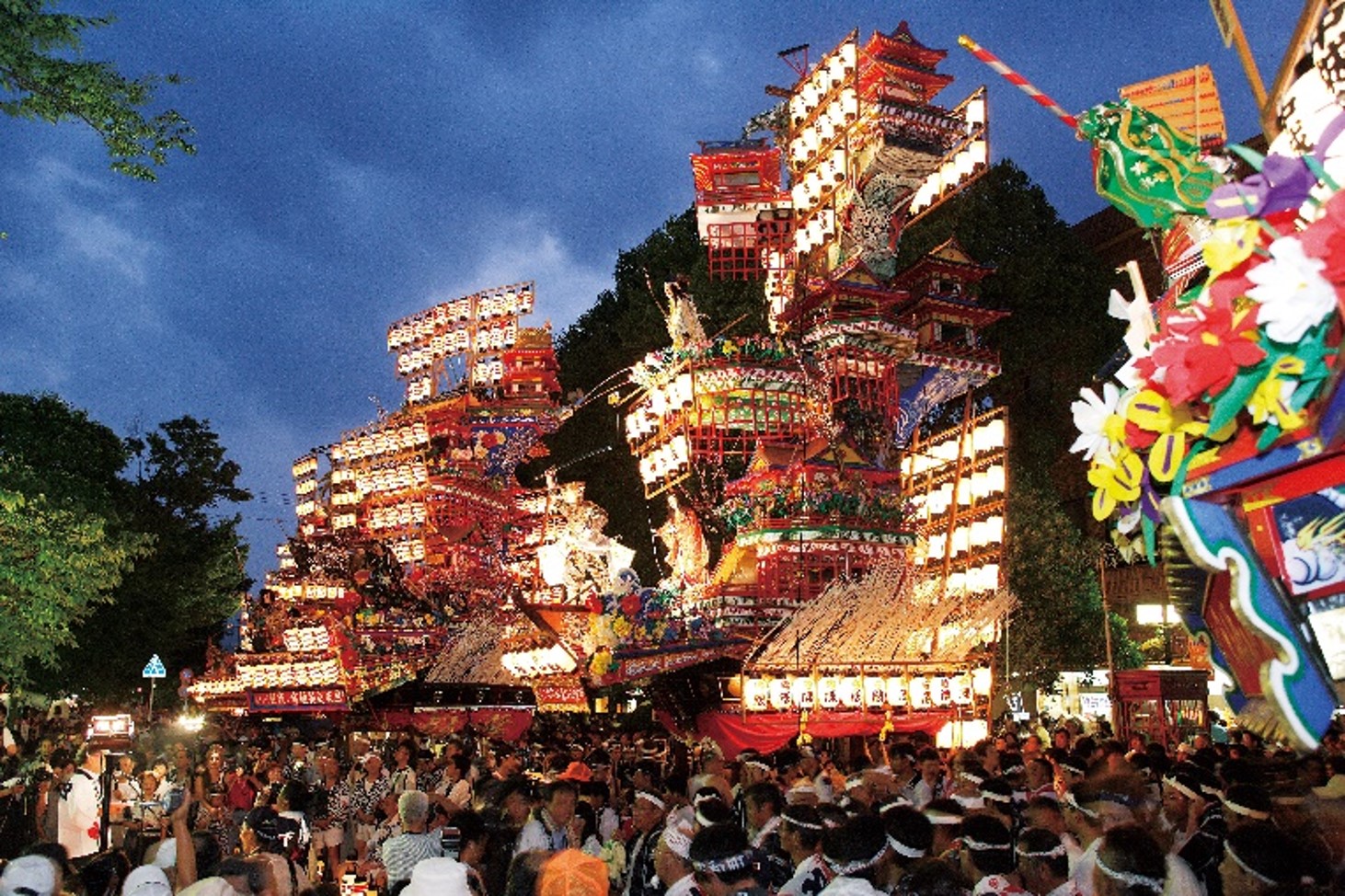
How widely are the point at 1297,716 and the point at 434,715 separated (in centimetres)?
2998

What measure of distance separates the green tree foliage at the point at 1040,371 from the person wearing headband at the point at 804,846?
2234 cm

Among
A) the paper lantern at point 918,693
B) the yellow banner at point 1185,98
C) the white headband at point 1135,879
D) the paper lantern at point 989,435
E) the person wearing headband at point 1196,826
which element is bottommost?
the person wearing headband at point 1196,826

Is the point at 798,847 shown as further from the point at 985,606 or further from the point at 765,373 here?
the point at 765,373

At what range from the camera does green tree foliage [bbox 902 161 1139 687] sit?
90.3 ft

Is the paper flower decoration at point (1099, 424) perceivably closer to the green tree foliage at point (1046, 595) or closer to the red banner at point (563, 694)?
the red banner at point (563, 694)

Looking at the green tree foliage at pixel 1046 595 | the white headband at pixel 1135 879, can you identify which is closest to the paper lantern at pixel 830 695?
the white headband at pixel 1135 879

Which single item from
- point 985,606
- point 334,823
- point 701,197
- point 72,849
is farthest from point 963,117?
point 72,849

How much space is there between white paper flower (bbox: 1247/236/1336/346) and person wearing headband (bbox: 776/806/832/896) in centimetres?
351

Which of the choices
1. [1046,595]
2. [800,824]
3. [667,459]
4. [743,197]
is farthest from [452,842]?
[1046,595]

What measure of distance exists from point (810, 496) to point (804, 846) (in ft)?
47.4

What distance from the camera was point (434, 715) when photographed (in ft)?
103

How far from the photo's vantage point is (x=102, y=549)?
60.5ft

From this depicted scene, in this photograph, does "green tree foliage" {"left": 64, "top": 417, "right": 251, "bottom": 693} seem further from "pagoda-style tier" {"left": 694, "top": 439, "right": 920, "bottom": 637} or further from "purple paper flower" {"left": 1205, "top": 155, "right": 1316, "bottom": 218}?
"purple paper flower" {"left": 1205, "top": 155, "right": 1316, "bottom": 218}

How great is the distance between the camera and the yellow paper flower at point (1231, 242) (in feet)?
10.2
